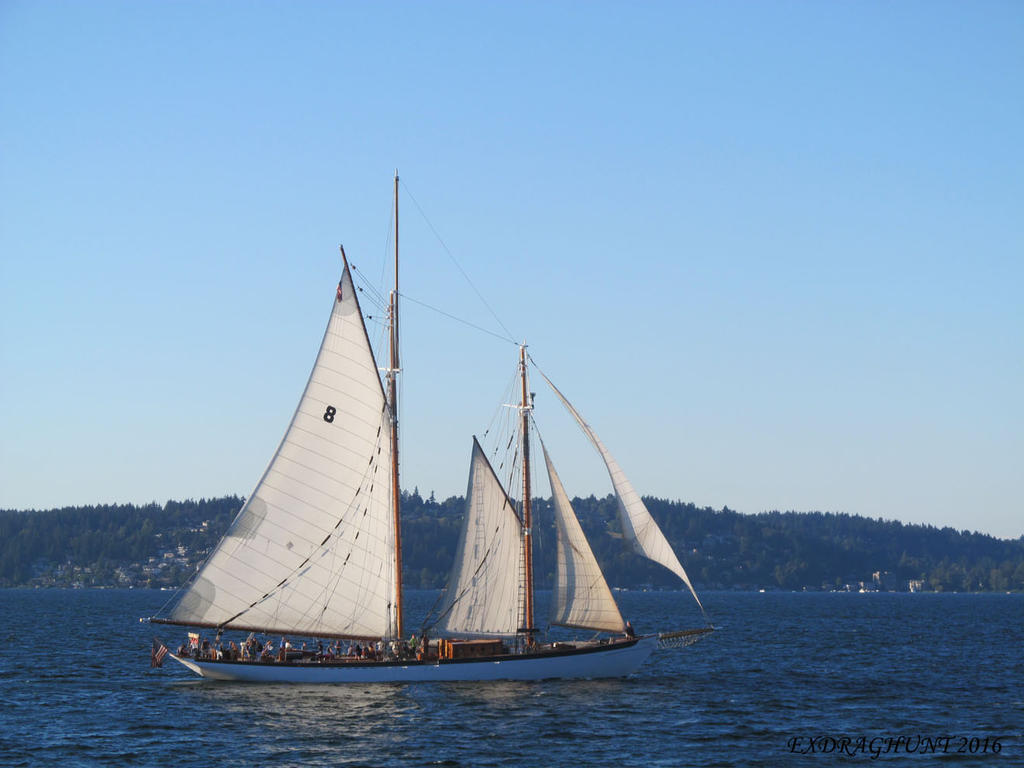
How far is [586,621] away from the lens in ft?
209

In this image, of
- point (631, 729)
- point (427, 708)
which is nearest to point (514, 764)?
point (631, 729)

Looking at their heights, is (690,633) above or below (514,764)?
above

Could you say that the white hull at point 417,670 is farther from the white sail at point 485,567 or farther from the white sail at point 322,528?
the white sail at point 485,567

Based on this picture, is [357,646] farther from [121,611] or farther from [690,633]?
[121,611]

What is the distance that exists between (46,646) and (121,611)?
82160 millimetres

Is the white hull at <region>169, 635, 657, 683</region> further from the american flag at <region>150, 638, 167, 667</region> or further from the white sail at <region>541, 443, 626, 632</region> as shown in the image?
the white sail at <region>541, 443, 626, 632</region>

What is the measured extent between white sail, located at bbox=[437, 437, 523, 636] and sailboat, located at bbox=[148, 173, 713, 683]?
6 cm

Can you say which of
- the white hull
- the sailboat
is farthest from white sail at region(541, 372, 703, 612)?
the white hull

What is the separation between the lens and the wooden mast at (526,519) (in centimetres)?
6353

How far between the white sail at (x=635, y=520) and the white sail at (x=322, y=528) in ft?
35.6

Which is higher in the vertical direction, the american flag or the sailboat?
the sailboat

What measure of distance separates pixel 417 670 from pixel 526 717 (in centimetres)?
838

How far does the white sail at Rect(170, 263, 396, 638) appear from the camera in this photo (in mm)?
59281

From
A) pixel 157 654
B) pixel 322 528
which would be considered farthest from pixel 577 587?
pixel 157 654
